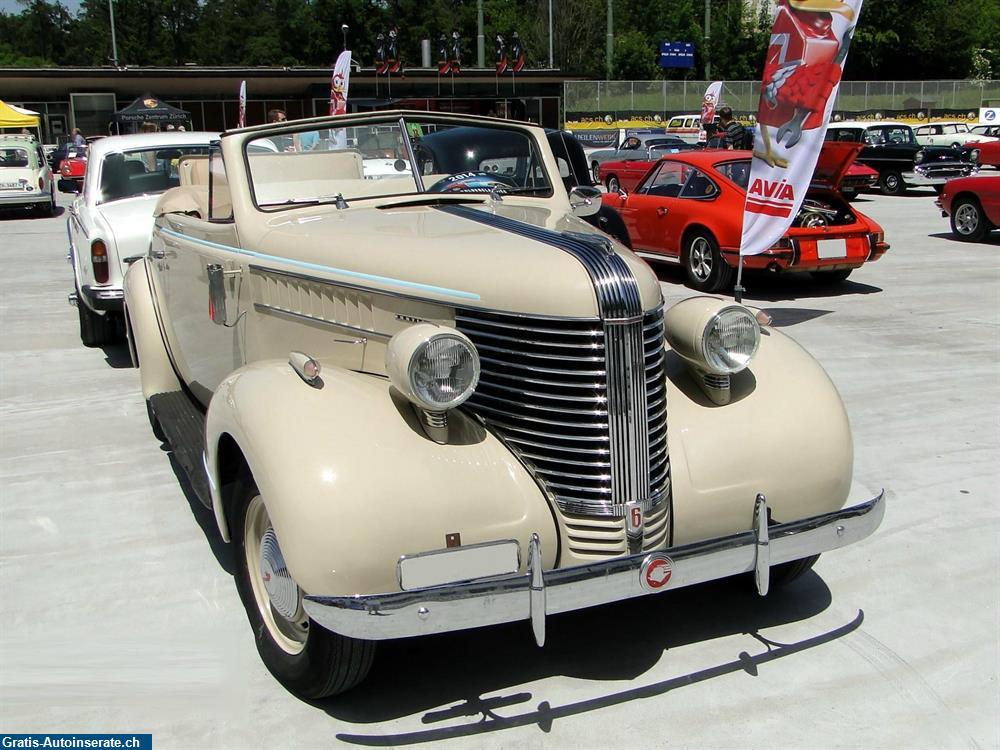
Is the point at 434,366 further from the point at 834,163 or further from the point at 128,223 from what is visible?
the point at 834,163

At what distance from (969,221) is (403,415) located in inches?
526

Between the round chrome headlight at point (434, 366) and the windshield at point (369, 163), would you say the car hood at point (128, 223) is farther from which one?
the round chrome headlight at point (434, 366)

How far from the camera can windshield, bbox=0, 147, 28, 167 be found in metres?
19.5

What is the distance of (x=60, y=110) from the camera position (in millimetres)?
44688

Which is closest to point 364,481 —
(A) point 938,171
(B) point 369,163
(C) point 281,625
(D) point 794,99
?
(C) point 281,625

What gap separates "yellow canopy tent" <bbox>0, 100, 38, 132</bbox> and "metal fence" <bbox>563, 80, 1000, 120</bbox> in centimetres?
2369

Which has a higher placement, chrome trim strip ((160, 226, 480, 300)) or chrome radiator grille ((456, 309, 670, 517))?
chrome trim strip ((160, 226, 480, 300))

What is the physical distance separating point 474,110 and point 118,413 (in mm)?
36353

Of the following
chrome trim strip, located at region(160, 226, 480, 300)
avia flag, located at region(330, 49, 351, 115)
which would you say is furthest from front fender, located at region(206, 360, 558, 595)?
avia flag, located at region(330, 49, 351, 115)

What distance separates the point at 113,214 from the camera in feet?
26.9

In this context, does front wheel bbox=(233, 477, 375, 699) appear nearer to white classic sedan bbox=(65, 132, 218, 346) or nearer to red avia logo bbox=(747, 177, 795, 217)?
white classic sedan bbox=(65, 132, 218, 346)

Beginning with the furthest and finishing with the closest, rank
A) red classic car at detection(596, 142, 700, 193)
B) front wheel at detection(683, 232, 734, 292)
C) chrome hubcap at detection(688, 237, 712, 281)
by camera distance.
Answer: red classic car at detection(596, 142, 700, 193)
chrome hubcap at detection(688, 237, 712, 281)
front wheel at detection(683, 232, 734, 292)

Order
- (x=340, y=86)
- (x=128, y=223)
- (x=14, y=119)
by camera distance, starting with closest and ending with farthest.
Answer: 1. (x=128, y=223)
2. (x=340, y=86)
3. (x=14, y=119)

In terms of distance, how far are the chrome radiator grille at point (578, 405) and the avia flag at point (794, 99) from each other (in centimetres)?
431
